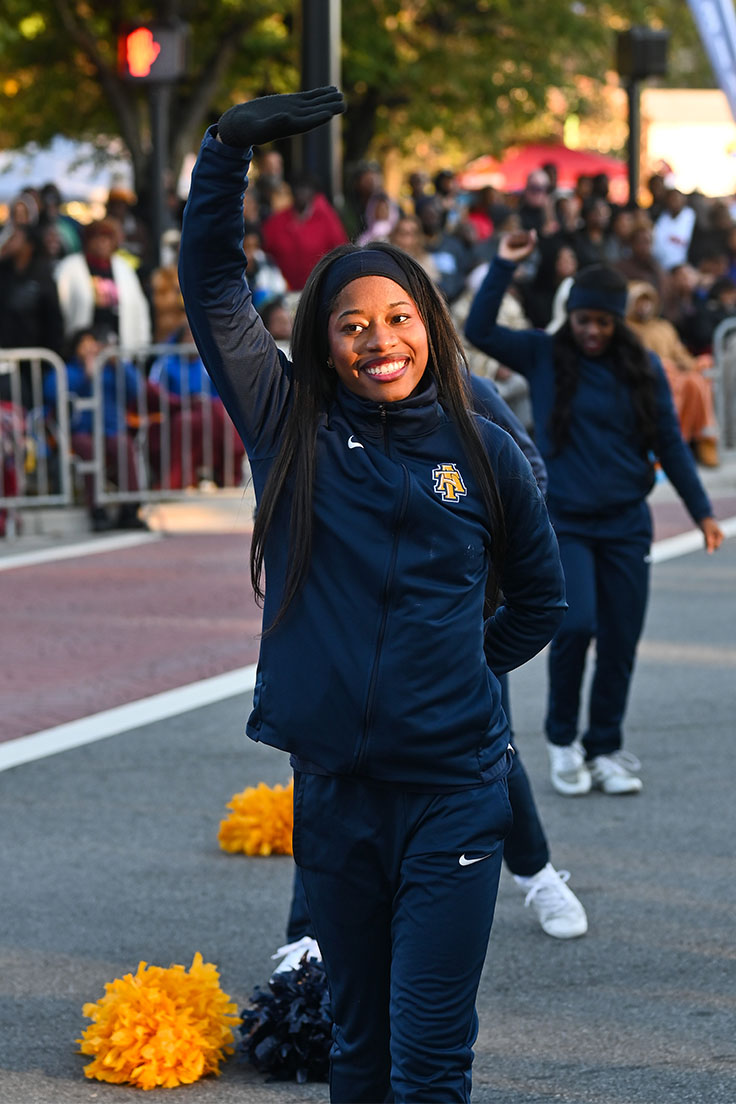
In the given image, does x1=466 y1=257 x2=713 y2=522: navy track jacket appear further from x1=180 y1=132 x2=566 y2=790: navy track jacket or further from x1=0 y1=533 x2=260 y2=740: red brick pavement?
x1=180 y1=132 x2=566 y2=790: navy track jacket

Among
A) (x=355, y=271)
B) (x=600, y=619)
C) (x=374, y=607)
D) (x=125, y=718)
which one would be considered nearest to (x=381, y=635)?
(x=374, y=607)

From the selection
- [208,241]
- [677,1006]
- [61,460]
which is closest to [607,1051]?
[677,1006]

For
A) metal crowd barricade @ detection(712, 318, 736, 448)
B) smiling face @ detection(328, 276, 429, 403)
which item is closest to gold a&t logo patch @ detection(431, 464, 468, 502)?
smiling face @ detection(328, 276, 429, 403)

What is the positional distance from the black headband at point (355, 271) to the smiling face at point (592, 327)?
3131mm

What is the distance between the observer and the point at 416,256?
12148 millimetres

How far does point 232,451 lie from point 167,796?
20.7 feet

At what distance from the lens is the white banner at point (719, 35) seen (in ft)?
43.2

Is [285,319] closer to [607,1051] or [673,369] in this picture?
[673,369]

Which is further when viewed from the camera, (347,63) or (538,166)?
(538,166)

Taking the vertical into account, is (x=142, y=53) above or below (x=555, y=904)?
above

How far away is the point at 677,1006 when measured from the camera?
460cm

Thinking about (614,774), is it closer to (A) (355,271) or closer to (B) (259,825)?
(B) (259,825)

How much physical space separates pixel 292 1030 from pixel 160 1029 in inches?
11.9

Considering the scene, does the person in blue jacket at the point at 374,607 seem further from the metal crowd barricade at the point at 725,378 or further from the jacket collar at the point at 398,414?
the metal crowd barricade at the point at 725,378
